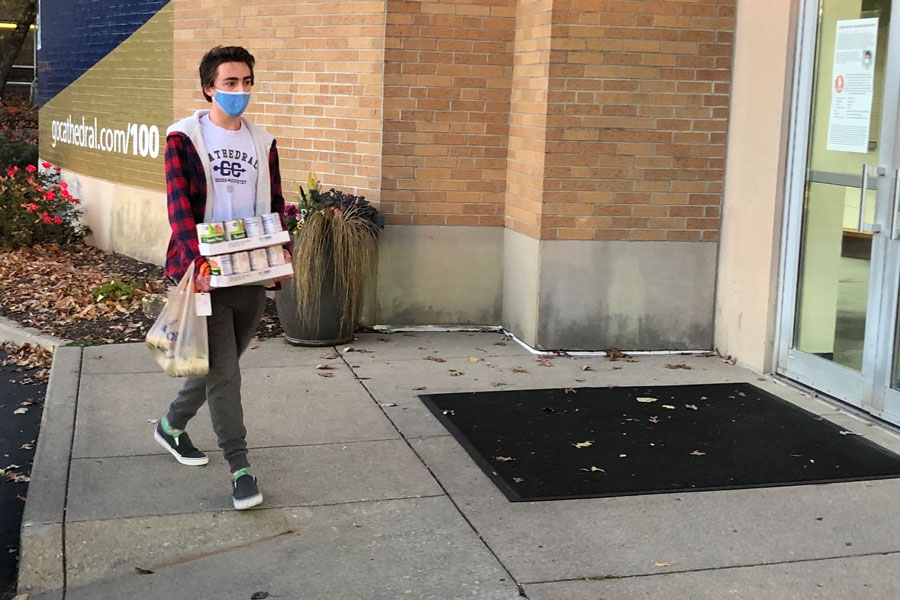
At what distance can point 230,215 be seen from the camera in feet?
15.4

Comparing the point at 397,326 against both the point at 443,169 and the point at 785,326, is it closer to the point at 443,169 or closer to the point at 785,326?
the point at 443,169

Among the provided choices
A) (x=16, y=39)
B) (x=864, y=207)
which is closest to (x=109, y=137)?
(x=864, y=207)

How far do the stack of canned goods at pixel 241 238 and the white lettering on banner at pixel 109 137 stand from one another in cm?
635

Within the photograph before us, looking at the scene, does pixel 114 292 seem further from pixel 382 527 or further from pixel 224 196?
pixel 382 527

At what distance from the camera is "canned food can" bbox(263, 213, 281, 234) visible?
4.70 meters

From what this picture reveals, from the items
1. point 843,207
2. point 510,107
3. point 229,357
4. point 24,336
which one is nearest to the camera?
point 229,357

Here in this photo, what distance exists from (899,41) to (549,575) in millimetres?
3563

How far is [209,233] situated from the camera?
4539mm

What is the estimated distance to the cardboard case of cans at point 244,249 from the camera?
454cm

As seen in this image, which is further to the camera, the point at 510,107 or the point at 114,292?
the point at 114,292

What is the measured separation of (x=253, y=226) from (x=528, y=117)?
3.58 m

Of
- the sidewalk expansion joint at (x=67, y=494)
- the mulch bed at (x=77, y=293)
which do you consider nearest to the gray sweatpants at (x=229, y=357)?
the sidewalk expansion joint at (x=67, y=494)

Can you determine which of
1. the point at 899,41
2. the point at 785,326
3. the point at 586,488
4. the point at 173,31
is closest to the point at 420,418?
the point at 586,488

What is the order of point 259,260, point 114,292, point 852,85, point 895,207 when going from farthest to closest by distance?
1. point 114,292
2. point 852,85
3. point 895,207
4. point 259,260
